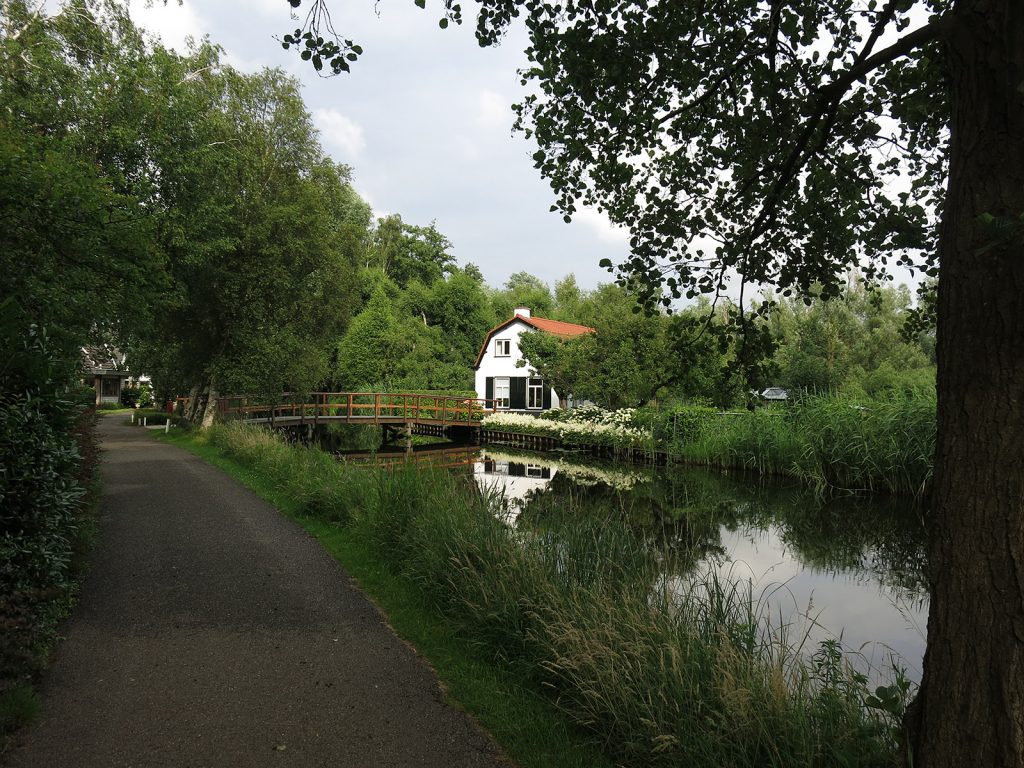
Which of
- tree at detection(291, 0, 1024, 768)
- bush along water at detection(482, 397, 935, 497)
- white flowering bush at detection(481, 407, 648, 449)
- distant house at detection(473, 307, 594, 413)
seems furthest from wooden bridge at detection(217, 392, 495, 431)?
tree at detection(291, 0, 1024, 768)

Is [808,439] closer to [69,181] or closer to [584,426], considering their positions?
[584,426]

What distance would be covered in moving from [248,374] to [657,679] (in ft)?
65.3

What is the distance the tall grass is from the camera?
14.4 m

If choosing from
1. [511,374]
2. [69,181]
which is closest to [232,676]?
[69,181]

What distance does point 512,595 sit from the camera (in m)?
5.01

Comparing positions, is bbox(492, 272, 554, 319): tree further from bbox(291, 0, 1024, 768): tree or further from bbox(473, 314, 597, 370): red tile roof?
bbox(291, 0, 1024, 768): tree

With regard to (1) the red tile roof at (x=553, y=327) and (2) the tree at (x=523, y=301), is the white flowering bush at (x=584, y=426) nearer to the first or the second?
(1) the red tile roof at (x=553, y=327)

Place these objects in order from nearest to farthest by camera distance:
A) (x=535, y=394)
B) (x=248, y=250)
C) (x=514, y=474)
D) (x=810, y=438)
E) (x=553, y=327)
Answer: (x=810, y=438)
(x=514, y=474)
(x=248, y=250)
(x=535, y=394)
(x=553, y=327)

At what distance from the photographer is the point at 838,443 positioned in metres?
15.6

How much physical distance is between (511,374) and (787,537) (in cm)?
2566

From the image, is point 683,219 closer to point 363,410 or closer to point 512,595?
point 512,595

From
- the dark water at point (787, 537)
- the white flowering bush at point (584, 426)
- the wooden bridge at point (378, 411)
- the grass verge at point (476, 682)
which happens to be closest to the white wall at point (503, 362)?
the wooden bridge at point (378, 411)

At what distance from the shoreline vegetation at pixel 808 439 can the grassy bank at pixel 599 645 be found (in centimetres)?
803

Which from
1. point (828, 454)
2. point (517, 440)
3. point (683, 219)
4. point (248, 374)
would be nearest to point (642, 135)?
point (683, 219)
